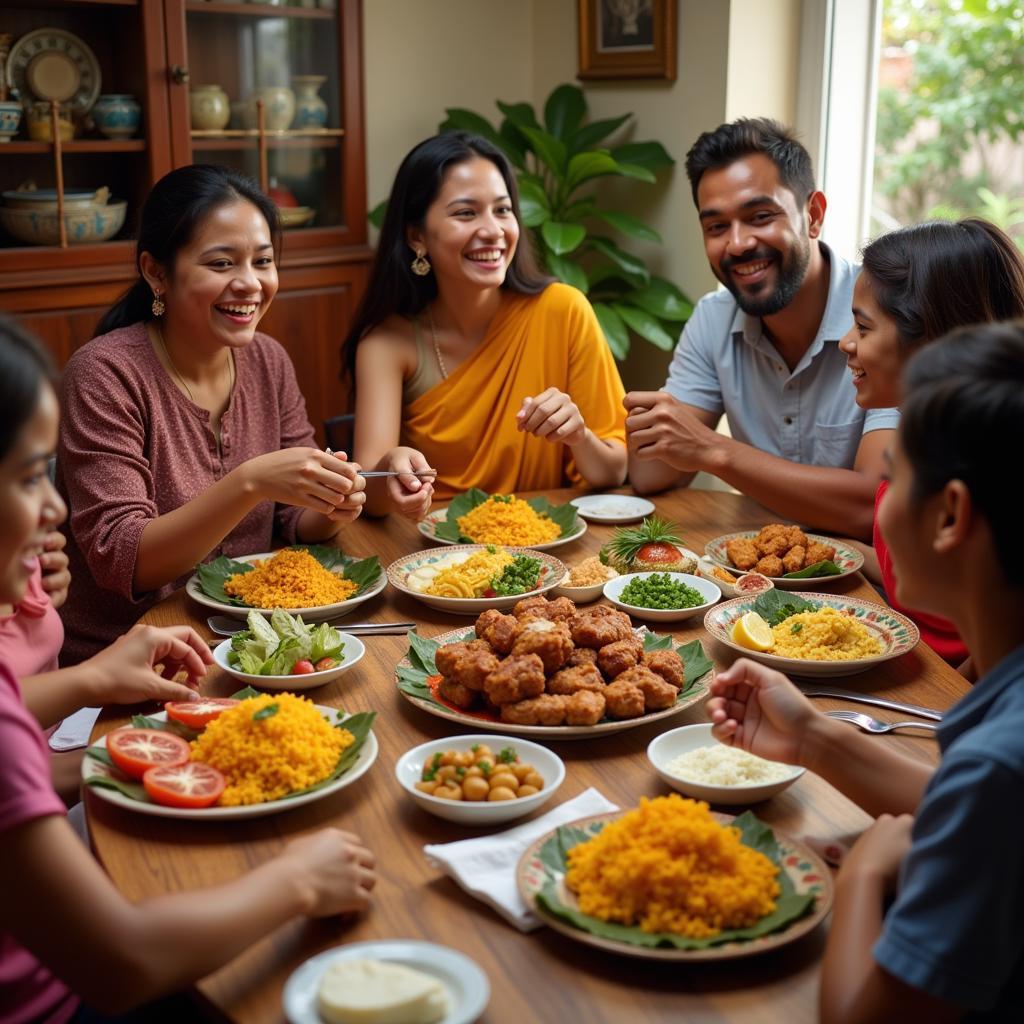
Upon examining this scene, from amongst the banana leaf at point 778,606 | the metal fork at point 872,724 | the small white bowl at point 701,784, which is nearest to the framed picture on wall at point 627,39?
the banana leaf at point 778,606

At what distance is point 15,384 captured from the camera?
1.15 metres

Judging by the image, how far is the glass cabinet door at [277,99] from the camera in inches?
155

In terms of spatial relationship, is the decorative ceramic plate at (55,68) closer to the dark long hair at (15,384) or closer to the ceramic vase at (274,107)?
the ceramic vase at (274,107)

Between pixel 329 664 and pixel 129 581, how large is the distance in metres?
0.60

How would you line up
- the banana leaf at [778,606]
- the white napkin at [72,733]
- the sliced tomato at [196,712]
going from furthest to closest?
1. the white napkin at [72,733]
2. the banana leaf at [778,606]
3. the sliced tomato at [196,712]

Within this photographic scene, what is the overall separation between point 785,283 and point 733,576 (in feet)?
3.25

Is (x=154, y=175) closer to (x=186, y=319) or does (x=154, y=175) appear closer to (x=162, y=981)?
(x=186, y=319)

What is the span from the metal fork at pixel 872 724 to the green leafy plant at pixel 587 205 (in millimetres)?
2517

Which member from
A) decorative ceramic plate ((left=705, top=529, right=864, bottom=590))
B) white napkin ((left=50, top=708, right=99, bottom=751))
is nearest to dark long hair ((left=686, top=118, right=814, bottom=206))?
decorative ceramic plate ((left=705, top=529, right=864, bottom=590))

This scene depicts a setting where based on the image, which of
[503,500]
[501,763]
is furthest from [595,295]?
[501,763]

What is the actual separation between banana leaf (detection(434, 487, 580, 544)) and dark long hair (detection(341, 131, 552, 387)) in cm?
67

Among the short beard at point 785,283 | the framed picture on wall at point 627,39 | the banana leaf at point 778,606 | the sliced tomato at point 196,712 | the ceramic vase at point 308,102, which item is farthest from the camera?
the ceramic vase at point 308,102

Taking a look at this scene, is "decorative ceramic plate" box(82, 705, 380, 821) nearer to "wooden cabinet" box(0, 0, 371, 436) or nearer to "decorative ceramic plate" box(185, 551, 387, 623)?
"decorative ceramic plate" box(185, 551, 387, 623)

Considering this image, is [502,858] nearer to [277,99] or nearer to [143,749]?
[143,749]
